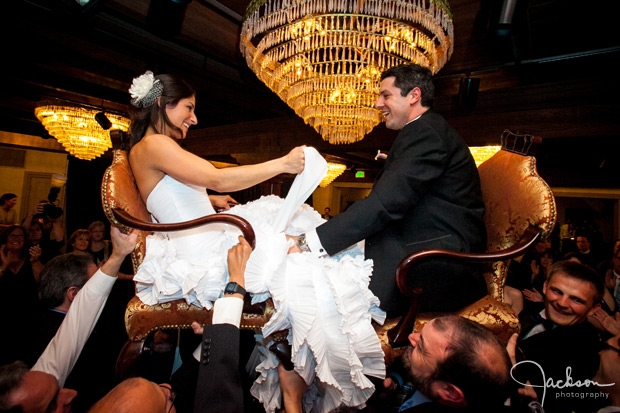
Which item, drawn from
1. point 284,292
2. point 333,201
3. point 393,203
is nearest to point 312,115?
point 393,203

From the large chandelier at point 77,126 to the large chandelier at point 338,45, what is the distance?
3.90 meters

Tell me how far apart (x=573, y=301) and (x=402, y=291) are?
1.14 m

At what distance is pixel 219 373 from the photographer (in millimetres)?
983

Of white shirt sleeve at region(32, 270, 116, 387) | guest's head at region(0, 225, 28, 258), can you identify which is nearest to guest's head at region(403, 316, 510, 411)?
white shirt sleeve at region(32, 270, 116, 387)

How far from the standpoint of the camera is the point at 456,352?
1.06m

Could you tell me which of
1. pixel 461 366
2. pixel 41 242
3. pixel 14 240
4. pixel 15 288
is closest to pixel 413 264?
pixel 461 366

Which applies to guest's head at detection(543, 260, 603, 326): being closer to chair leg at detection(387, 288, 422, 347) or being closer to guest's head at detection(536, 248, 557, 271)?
chair leg at detection(387, 288, 422, 347)

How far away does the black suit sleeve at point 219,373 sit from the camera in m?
0.95

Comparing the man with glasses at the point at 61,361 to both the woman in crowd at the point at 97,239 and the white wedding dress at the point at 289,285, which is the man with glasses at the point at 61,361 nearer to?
the white wedding dress at the point at 289,285

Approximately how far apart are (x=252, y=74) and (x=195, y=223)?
3.46m

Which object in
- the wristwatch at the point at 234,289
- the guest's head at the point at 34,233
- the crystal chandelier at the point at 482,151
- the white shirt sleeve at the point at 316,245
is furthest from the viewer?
the crystal chandelier at the point at 482,151

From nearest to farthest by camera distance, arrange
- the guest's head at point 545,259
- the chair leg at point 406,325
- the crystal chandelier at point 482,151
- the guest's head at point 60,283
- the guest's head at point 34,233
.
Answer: the chair leg at point 406,325, the guest's head at point 60,283, the guest's head at point 34,233, the guest's head at point 545,259, the crystal chandelier at point 482,151

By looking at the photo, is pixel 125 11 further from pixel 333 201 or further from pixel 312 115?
pixel 333 201

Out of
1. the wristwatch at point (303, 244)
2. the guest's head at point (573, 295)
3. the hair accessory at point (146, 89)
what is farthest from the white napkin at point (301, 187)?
the guest's head at point (573, 295)
